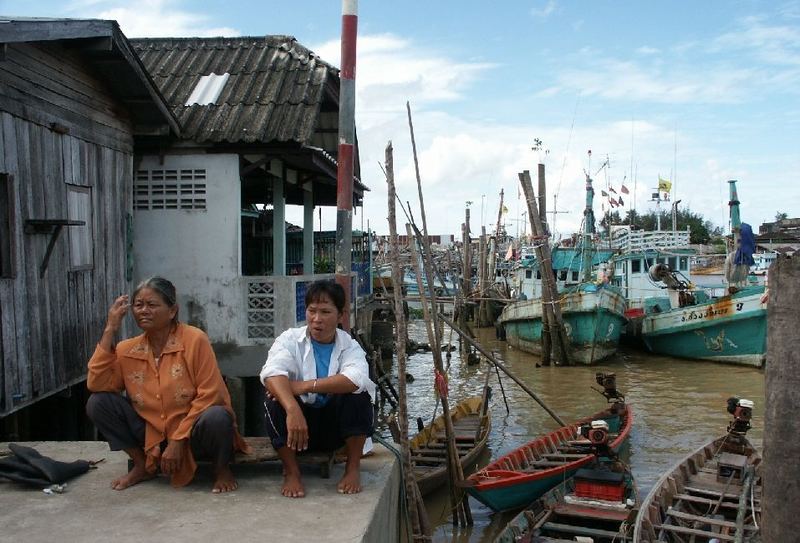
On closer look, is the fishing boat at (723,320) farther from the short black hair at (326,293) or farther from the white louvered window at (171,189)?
the short black hair at (326,293)

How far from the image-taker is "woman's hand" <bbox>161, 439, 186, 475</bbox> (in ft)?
11.7

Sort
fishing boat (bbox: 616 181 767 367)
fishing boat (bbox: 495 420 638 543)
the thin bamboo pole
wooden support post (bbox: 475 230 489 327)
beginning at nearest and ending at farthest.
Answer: the thin bamboo pole → fishing boat (bbox: 495 420 638 543) → fishing boat (bbox: 616 181 767 367) → wooden support post (bbox: 475 230 489 327)

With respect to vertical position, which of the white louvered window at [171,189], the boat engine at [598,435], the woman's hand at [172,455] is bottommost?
the boat engine at [598,435]

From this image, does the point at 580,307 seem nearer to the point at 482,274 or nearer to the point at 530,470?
the point at 482,274

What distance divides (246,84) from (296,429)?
7.28 m

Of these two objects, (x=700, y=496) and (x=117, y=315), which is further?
(x=700, y=496)

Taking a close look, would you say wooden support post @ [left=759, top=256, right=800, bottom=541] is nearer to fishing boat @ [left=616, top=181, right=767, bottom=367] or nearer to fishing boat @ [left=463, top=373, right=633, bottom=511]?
fishing boat @ [left=463, top=373, right=633, bottom=511]

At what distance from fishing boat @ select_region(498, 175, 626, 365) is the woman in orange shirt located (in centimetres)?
1492

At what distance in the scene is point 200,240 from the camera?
8.88 m

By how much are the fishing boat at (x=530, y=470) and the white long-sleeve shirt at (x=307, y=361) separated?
3675 mm

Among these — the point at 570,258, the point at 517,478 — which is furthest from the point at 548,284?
the point at 517,478

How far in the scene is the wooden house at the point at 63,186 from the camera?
589 centimetres

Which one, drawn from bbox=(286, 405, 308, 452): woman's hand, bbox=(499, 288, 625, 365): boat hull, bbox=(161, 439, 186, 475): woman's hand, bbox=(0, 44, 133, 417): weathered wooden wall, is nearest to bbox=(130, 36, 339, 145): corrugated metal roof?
bbox=(0, 44, 133, 417): weathered wooden wall

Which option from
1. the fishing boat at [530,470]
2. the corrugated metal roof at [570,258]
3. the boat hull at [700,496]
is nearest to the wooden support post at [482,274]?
the corrugated metal roof at [570,258]
